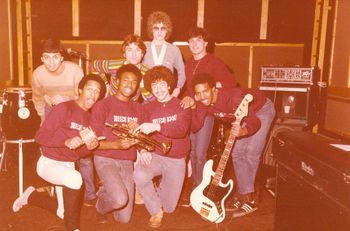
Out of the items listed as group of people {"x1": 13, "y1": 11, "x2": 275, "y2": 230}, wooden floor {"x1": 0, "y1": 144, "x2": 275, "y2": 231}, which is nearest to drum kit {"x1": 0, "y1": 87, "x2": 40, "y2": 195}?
group of people {"x1": 13, "y1": 11, "x2": 275, "y2": 230}

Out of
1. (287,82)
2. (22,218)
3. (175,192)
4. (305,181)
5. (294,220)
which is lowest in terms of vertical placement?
(22,218)

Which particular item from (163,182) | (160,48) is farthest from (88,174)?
(160,48)

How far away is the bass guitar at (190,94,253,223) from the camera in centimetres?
373

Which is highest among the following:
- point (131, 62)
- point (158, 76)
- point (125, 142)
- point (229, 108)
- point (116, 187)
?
point (131, 62)

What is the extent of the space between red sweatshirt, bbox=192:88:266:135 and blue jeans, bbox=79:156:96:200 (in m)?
1.16

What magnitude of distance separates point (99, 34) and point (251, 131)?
12.7 feet

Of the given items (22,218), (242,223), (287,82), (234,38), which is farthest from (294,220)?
(234,38)

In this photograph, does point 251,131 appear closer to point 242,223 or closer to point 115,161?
point 242,223

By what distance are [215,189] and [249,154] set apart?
0.67 meters

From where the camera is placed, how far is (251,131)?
398 cm

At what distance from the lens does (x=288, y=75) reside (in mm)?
5371

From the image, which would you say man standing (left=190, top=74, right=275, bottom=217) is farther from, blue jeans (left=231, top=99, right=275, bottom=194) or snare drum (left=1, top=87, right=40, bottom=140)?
snare drum (left=1, top=87, right=40, bottom=140)

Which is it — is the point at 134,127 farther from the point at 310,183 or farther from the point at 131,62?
the point at 310,183

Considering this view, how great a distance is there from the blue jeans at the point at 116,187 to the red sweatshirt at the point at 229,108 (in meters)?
0.87
